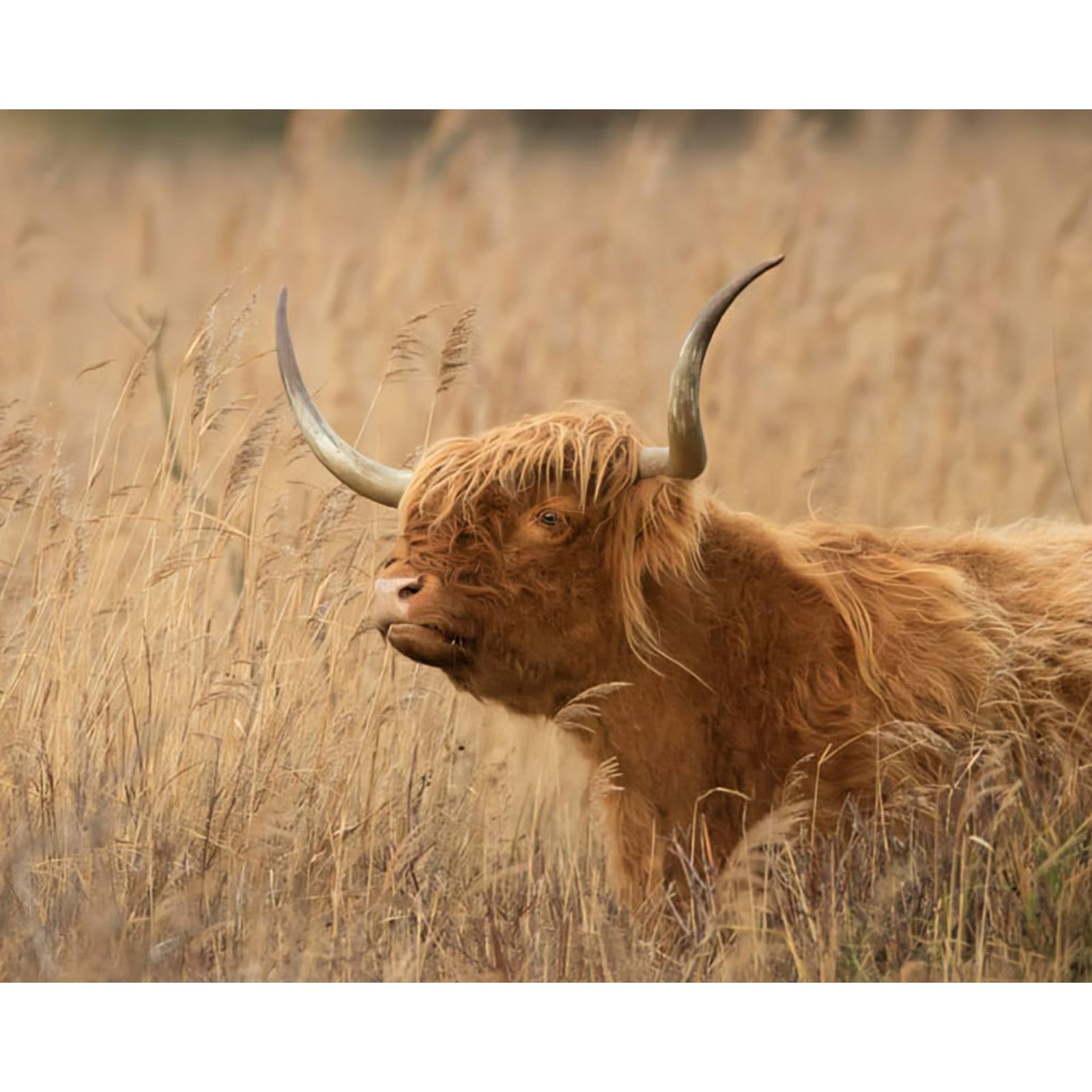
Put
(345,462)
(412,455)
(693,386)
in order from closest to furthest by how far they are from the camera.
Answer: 1. (693,386)
2. (345,462)
3. (412,455)

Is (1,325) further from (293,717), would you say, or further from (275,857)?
(275,857)

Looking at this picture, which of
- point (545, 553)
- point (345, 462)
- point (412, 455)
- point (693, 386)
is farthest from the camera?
point (412, 455)

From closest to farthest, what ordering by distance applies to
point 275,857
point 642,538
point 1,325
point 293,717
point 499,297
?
1. point 642,538
2. point 275,857
3. point 293,717
4. point 1,325
5. point 499,297

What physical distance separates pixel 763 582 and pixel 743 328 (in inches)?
71.7

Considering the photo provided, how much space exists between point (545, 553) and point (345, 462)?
61 cm

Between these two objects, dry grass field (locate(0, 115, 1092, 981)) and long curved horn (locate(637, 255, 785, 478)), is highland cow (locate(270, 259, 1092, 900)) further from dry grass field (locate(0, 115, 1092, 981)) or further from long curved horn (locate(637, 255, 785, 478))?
dry grass field (locate(0, 115, 1092, 981))

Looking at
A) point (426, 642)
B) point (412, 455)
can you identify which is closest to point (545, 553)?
point (426, 642)

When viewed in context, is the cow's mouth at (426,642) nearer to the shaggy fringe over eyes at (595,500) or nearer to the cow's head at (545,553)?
the cow's head at (545,553)

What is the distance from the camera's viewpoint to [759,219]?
4.93m

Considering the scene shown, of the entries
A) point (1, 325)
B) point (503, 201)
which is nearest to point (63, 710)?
point (1, 325)

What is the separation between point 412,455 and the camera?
4.48 metres

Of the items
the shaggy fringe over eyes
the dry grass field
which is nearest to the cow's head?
the shaggy fringe over eyes

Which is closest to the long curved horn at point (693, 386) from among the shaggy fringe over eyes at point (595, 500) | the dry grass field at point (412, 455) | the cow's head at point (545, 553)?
the cow's head at point (545, 553)

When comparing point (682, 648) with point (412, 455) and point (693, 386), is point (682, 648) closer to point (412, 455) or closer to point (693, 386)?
point (693, 386)
